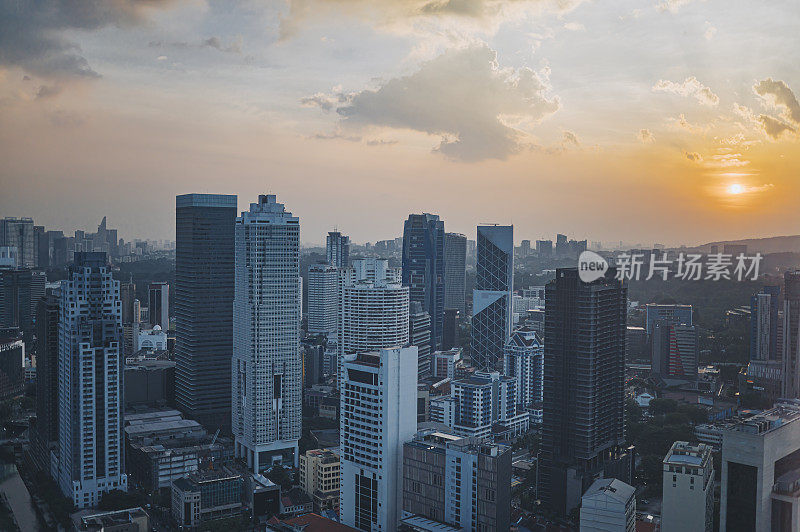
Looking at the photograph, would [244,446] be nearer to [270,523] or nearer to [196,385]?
[196,385]

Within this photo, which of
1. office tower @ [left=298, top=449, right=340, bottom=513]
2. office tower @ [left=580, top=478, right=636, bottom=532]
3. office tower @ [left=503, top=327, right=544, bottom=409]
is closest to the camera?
office tower @ [left=580, top=478, right=636, bottom=532]

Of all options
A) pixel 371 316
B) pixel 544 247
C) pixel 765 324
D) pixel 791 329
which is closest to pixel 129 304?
pixel 371 316

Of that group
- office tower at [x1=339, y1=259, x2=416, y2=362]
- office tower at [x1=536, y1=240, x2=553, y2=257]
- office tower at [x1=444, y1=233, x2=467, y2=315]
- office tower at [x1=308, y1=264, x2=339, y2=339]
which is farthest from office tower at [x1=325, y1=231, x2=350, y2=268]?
office tower at [x1=536, y1=240, x2=553, y2=257]

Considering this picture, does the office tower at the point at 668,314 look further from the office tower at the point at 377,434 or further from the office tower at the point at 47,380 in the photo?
the office tower at the point at 47,380

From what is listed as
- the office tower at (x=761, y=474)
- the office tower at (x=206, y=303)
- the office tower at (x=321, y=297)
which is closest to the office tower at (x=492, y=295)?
the office tower at (x=321, y=297)

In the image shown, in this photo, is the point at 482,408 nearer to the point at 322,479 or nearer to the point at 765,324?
the point at 322,479

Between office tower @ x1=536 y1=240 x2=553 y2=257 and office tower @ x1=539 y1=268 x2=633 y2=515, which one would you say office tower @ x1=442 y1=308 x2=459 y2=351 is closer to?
office tower @ x1=536 y1=240 x2=553 y2=257

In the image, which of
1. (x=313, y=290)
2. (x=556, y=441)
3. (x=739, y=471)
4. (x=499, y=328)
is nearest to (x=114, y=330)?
(x=556, y=441)
